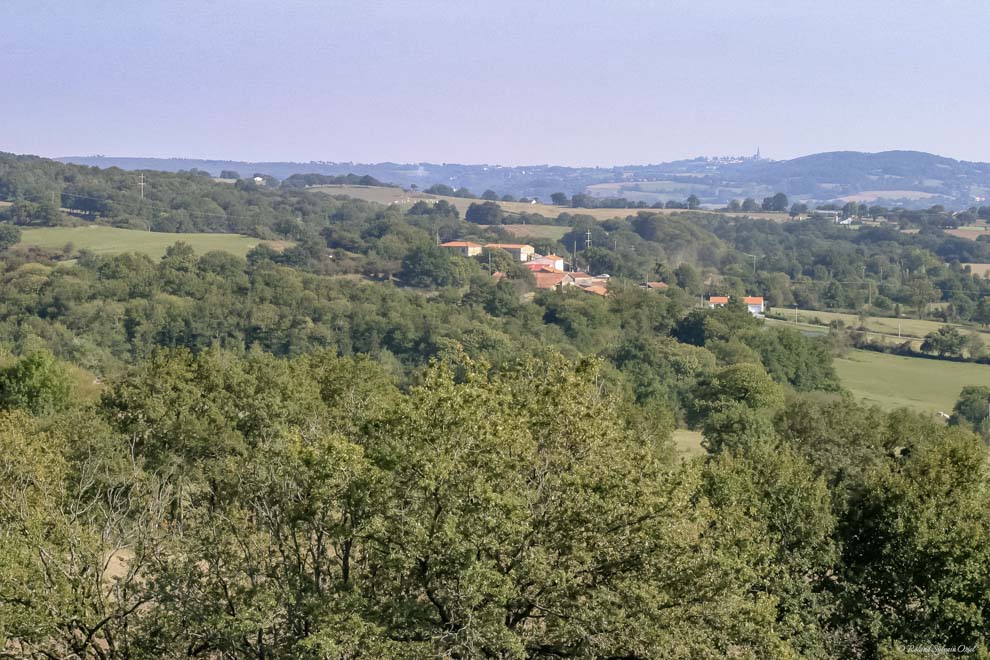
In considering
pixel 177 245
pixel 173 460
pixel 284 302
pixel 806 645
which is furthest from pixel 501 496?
pixel 177 245

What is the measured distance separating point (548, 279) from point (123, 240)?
141 ft

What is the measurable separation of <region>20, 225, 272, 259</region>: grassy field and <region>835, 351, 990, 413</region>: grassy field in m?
62.4

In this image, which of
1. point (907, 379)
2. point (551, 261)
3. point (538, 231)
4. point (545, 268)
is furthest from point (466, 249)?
point (907, 379)

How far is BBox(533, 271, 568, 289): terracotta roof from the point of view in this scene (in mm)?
101250

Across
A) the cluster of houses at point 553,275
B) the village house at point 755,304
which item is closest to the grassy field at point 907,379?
the cluster of houses at point 553,275

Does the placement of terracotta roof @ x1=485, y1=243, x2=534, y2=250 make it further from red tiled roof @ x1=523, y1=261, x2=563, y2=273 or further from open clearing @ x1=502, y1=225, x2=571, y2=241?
open clearing @ x1=502, y1=225, x2=571, y2=241

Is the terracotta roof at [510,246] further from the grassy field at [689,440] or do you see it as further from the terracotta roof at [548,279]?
the grassy field at [689,440]

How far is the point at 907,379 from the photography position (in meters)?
64.7

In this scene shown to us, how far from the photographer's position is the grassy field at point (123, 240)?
101m

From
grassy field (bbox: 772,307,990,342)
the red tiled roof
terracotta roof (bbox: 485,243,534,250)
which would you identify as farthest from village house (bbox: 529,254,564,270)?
grassy field (bbox: 772,307,990,342)

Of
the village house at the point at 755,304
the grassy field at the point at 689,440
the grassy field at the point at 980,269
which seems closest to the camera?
the grassy field at the point at 689,440

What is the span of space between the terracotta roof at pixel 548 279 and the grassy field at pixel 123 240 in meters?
29.8

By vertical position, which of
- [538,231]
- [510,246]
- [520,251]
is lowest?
[520,251]

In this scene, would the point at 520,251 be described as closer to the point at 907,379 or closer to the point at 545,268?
the point at 545,268
